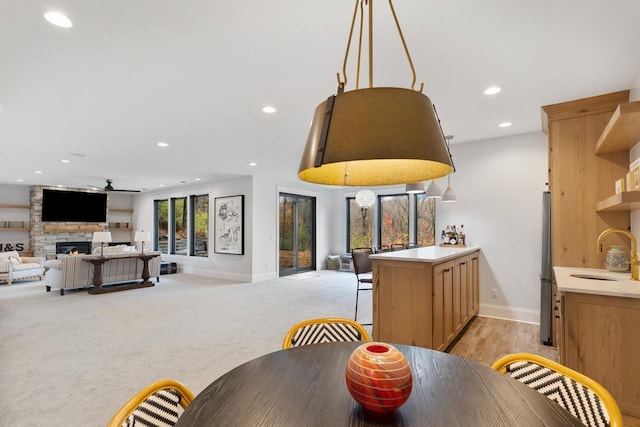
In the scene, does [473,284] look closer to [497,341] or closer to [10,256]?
[497,341]

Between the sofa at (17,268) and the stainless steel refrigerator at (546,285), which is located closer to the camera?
the stainless steel refrigerator at (546,285)

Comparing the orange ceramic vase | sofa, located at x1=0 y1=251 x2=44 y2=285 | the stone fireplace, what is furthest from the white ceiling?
the stone fireplace

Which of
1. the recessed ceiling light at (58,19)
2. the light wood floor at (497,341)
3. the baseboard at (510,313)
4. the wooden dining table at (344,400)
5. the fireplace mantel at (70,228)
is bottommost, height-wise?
the light wood floor at (497,341)

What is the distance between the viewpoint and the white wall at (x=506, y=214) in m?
4.12

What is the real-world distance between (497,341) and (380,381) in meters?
3.26

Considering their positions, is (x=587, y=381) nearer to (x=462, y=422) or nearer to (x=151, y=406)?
(x=462, y=422)

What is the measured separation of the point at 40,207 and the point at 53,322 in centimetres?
673

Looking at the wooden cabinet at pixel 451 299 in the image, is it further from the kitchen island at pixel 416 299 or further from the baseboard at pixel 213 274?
the baseboard at pixel 213 274

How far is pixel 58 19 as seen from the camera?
188cm

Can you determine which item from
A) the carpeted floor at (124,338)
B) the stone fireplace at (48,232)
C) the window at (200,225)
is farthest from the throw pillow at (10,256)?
the window at (200,225)

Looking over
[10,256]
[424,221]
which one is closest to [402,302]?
[424,221]

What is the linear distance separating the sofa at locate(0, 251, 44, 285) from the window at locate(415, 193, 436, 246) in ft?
29.6

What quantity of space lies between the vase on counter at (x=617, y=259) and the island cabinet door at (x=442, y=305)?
1.23 metres

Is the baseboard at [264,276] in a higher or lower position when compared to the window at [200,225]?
lower
